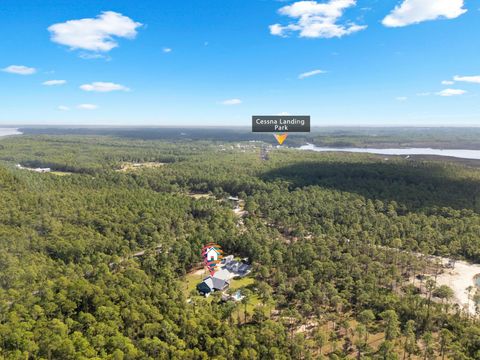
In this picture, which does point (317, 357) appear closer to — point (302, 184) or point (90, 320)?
point (90, 320)

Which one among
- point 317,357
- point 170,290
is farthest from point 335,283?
point 170,290

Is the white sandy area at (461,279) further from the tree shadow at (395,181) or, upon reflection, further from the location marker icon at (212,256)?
the location marker icon at (212,256)

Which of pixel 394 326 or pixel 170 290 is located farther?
pixel 170 290

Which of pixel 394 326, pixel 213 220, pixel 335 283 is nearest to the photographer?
pixel 394 326

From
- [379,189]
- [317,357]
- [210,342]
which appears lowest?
[317,357]

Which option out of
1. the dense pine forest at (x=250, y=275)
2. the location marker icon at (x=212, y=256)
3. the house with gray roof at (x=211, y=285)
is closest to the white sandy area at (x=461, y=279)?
the dense pine forest at (x=250, y=275)

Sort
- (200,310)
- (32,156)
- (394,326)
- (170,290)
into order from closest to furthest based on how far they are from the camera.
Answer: (394,326) → (200,310) → (170,290) → (32,156)

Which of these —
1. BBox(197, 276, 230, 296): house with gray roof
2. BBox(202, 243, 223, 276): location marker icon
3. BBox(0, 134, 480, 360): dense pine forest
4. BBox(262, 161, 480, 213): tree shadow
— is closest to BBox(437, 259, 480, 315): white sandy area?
BBox(0, 134, 480, 360): dense pine forest
